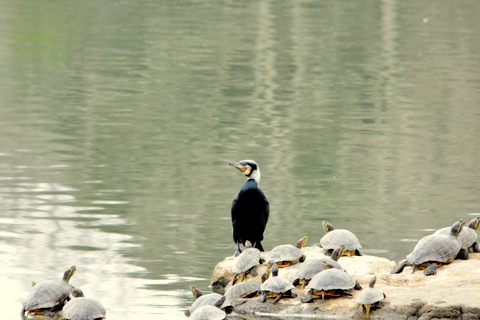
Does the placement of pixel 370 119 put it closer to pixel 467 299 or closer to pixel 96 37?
pixel 467 299

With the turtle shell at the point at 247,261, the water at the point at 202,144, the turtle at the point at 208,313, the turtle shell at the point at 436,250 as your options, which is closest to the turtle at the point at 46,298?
the water at the point at 202,144

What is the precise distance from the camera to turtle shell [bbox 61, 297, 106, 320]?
348 inches

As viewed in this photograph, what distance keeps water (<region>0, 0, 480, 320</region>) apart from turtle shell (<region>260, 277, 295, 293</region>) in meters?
0.91

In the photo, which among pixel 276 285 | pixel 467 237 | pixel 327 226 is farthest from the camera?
pixel 327 226

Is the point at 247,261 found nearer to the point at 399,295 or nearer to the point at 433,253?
the point at 399,295

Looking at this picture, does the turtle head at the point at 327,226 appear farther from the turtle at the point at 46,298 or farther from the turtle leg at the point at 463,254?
the turtle at the point at 46,298

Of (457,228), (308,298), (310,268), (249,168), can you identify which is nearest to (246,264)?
(310,268)

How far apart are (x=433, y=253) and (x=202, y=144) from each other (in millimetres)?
10050

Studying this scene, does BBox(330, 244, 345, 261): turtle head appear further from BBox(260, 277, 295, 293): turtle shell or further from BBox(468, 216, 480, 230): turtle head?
BBox(468, 216, 480, 230): turtle head

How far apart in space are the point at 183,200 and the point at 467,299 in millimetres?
6789

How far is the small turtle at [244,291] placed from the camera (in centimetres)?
965

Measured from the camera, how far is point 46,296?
9.20 metres

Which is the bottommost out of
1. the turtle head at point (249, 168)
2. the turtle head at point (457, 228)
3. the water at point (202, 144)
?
the water at point (202, 144)

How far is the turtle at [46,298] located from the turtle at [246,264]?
185cm
